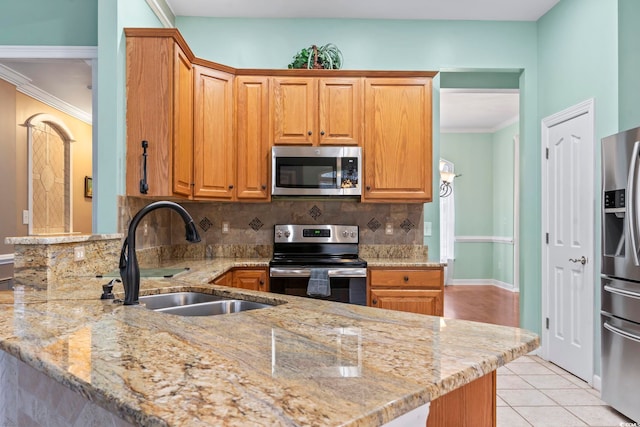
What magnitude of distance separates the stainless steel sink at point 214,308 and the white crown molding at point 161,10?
2.58m

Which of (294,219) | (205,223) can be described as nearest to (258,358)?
(294,219)

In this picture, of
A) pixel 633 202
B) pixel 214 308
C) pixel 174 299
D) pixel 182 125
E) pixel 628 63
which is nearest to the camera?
pixel 214 308

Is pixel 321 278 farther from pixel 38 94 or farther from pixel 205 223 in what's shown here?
pixel 38 94

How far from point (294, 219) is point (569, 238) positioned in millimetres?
2238

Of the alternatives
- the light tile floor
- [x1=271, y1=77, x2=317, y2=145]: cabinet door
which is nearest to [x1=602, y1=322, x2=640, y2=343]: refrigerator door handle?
the light tile floor

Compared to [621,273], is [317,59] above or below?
above

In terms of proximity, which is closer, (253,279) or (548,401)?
(548,401)

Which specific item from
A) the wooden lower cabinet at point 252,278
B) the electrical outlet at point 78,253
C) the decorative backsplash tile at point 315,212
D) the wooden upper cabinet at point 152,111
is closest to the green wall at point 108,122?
the wooden upper cabinet at point 152,111

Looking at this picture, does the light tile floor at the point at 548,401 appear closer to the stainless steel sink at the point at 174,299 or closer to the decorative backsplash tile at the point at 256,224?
the stainless steel sink at the point at 174,299

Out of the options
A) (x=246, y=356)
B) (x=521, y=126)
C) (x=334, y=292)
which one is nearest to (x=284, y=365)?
(x=246, y=356)

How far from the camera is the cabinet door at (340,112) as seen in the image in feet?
11.9

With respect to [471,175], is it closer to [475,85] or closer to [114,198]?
[475,85]

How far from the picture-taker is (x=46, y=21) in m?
2.87

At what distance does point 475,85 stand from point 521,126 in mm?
695
